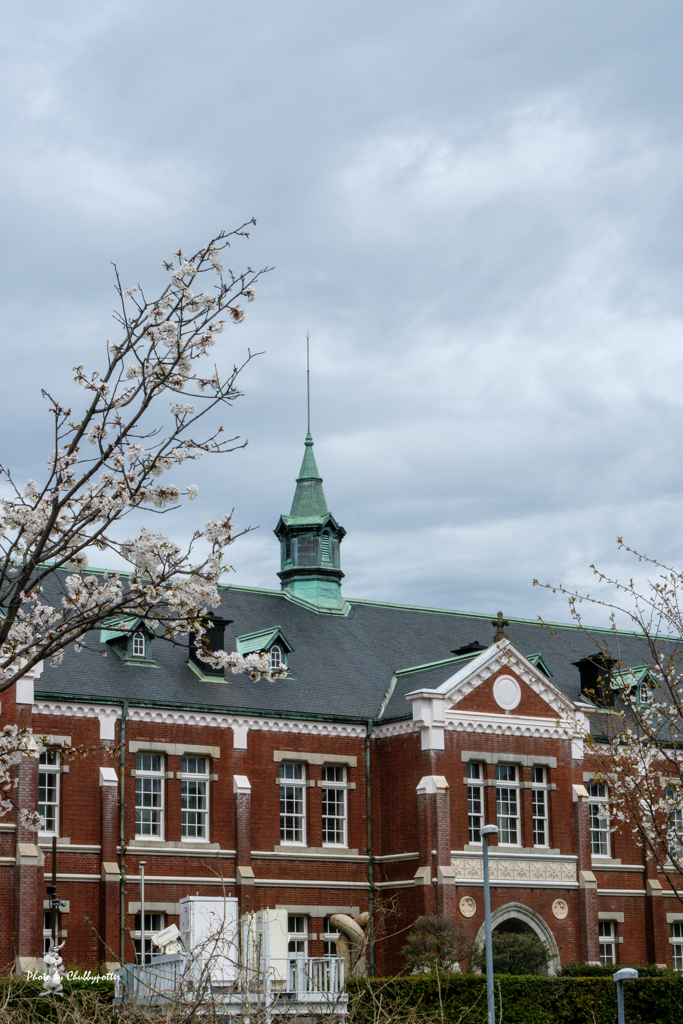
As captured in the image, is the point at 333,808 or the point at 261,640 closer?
the point at 333,808

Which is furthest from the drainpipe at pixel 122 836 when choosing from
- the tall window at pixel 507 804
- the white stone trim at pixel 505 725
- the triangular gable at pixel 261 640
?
the tall window at pixel 507 804

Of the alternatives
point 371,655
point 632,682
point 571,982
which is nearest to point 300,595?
point 371,655

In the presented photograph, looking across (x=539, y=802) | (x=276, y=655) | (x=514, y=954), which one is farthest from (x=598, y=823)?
(x=276, y=655)

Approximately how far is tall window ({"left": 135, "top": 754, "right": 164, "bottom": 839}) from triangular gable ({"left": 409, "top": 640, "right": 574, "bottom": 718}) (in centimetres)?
782

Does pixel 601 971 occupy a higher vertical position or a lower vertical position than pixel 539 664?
lower

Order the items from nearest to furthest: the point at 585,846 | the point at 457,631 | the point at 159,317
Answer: the point at 159,317, the point at 585,846, the point at 457,631

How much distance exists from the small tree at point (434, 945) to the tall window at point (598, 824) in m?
9.95

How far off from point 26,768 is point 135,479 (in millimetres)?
21958

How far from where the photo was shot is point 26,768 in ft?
113

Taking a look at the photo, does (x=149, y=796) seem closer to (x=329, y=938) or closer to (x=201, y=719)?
(x=201, y=719)

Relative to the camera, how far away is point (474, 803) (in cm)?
4041

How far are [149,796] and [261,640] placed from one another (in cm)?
572

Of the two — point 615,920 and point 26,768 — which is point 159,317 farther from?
point 615,920

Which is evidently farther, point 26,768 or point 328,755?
point 328,755
